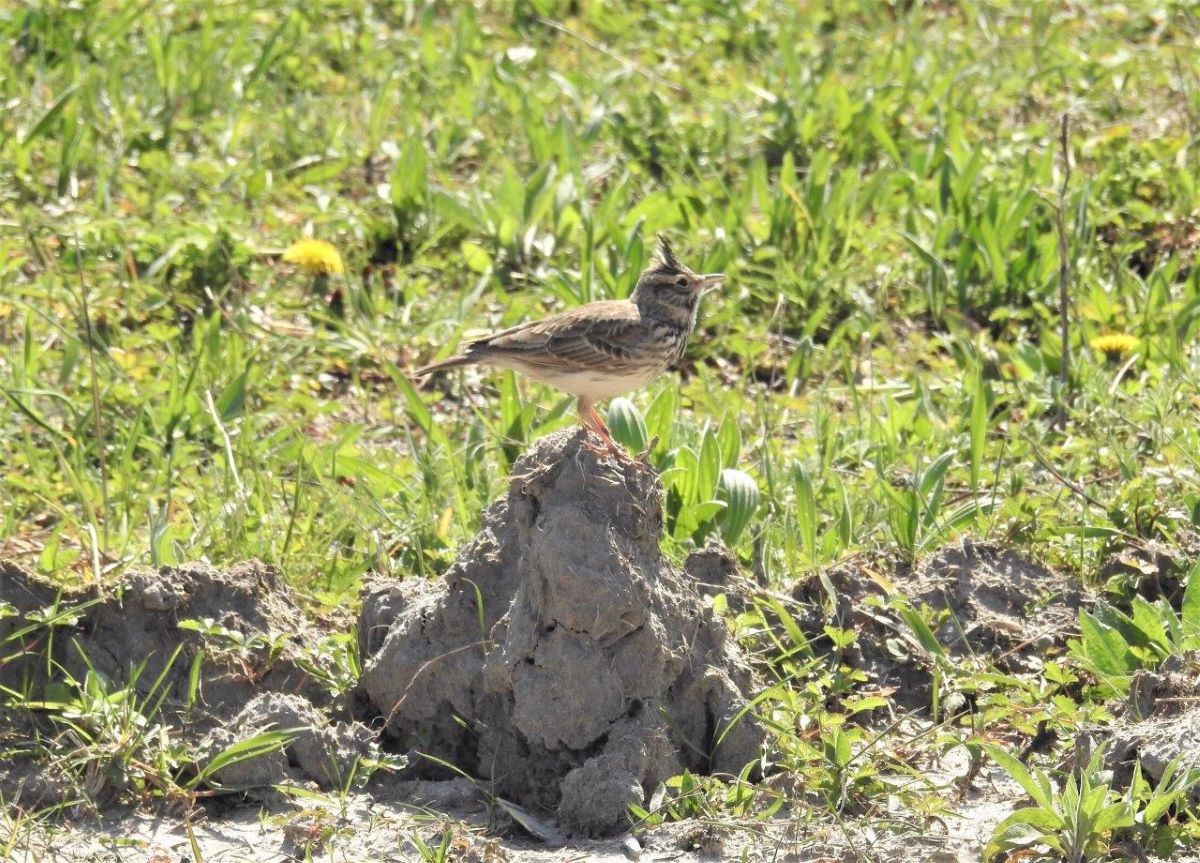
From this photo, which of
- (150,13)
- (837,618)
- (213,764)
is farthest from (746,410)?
(150,13)

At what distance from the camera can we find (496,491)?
5949 mm

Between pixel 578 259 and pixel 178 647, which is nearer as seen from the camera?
pixel 178 647

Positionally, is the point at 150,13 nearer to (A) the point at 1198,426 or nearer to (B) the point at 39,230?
(B) the point at 39,230

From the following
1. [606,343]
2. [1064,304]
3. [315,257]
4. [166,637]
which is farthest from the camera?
[315,257]

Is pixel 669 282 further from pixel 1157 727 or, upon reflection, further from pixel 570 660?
pixel 1157 727

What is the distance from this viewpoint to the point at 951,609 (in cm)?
524

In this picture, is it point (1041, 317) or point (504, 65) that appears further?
point (504, 65)

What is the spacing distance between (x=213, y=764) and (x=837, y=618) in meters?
1.91

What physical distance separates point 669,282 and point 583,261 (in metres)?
1.39

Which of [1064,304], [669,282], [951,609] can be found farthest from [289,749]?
[1064,304]

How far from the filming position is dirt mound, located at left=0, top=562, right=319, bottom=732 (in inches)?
189

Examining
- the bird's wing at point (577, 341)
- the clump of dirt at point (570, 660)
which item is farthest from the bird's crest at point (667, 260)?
the clump of dirt at point (570, 660)

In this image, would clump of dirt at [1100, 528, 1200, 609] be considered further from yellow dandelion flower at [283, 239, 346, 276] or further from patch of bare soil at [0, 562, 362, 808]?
yellow dandelion flower at [283, 239, 346, 276]

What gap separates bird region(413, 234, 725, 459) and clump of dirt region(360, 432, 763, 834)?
1.01 m
